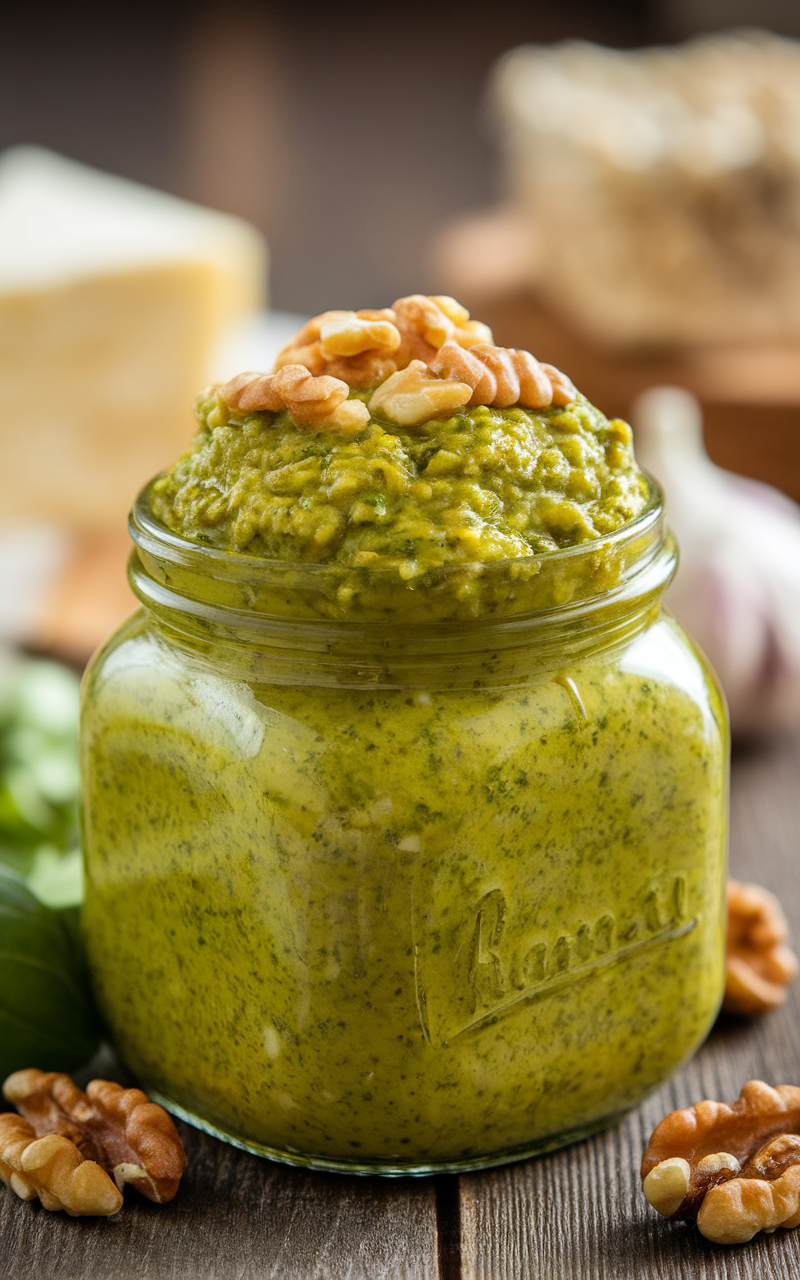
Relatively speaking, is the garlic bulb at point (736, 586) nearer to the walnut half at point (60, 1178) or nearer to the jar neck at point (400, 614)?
the jar neck at point (400, 614)

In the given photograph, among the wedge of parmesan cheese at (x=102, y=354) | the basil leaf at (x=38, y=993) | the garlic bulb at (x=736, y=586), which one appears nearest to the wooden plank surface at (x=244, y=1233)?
the basil leaf at (x=38, y=993)

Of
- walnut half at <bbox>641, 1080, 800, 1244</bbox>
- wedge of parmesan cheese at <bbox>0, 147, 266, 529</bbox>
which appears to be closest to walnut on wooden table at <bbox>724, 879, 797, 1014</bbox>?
walnut half at <bbox>641, 1080, 800, 1244</bbox>

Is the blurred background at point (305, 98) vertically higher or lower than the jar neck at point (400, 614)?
lower

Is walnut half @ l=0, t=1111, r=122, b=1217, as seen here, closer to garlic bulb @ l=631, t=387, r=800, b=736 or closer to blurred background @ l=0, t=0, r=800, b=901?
blurred background @ l=0, t=0, r=800, b=901

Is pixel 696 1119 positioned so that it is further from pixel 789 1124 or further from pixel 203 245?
pixel 203 245

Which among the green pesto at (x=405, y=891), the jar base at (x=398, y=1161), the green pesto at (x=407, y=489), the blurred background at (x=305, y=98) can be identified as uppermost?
the green pesto at (x=407, y=489)

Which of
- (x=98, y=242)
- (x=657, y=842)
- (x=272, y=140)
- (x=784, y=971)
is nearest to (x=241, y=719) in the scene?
(x=657, y=842)

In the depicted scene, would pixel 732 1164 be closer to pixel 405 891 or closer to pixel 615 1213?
pixel 615 1213

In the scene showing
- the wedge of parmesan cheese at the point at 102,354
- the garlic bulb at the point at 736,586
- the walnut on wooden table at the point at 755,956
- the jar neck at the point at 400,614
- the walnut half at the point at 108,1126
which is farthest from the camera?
the wedge of parmesan cheese at the point at 102,354
